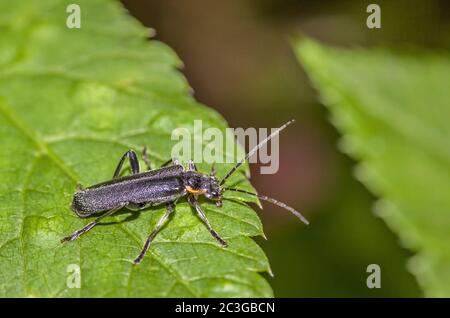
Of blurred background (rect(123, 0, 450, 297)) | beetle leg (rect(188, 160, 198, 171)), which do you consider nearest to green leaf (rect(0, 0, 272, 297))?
beetle leg (rect(188, 160, 198, 171))

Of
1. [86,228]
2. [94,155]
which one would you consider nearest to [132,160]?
[94,155]

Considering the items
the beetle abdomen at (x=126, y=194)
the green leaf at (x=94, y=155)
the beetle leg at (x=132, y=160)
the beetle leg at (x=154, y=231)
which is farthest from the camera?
the beetle leg at (x=132, y=160)

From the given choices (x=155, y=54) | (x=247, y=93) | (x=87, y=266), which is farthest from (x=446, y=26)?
(x=87, y=266)

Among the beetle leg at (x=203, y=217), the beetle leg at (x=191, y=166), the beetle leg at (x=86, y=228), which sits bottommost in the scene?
the beetle leg at (x=86, y=228)

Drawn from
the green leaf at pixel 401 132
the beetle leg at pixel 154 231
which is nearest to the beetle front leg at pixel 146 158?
the beetle leg at pixel 154 231

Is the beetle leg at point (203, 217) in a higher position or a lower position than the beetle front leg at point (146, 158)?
lower

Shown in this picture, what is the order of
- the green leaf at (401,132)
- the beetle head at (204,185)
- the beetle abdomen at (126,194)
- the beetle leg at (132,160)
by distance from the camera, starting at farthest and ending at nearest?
the green leaf at (401,132) < the beetle leg at (132,160) < the beetle head at (204,185) < the beetle abdomen at (126,194)

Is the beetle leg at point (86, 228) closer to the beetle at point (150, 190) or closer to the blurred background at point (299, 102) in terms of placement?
the beetle at point (150, 190)

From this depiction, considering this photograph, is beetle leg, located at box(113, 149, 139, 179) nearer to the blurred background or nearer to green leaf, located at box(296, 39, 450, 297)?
green leaf, located at box(296, 39, 450, 297)
